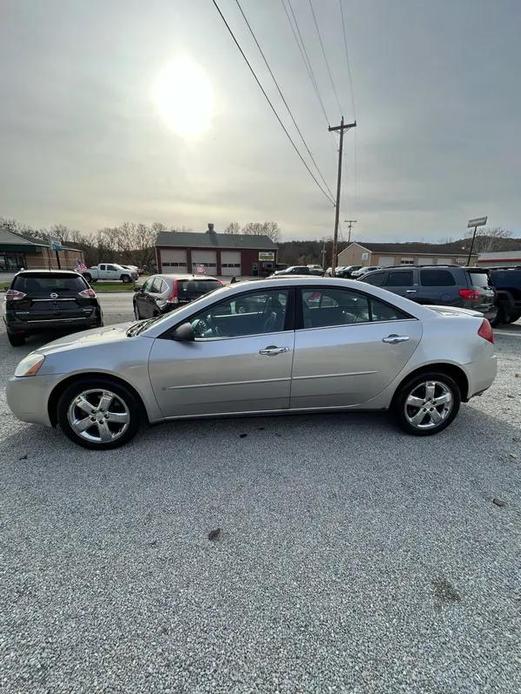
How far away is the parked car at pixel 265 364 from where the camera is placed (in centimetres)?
294

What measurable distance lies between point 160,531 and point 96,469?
1.01 m

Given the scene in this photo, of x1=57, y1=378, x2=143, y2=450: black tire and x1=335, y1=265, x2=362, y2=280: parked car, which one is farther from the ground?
x1=335, y1=265, x2=362, y2=280: parked car

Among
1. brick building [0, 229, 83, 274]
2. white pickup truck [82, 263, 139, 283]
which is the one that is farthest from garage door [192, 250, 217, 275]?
brick building [0, 229, 83, 274]

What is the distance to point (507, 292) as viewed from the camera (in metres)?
9.63

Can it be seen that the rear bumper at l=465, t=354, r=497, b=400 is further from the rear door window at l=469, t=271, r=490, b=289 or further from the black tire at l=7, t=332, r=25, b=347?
the black tire at l=7, t=332, r=25, b=347

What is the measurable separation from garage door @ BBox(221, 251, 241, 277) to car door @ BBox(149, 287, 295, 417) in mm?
46281

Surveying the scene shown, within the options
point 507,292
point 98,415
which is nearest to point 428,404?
point 98,415

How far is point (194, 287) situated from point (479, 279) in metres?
7.17

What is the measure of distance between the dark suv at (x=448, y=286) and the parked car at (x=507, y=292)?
177cm

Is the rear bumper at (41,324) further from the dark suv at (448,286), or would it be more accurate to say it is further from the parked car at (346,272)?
the parked car at (346,272)

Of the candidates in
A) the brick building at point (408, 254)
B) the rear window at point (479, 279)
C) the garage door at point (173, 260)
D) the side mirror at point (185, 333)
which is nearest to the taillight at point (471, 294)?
the rear window at point (479, 279)

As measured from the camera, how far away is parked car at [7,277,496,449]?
9.65 ft

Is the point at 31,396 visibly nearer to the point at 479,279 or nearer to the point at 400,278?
the point at 400,278

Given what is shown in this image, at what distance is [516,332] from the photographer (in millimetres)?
A: 8953
